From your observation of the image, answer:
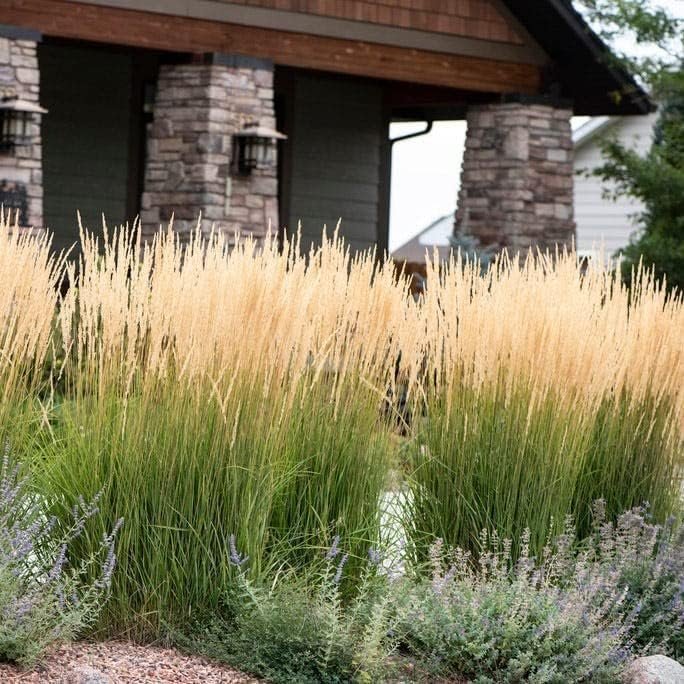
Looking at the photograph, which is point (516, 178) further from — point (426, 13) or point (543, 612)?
point (543, 612)

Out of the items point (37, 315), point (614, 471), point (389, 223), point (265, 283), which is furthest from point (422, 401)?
point (389, 223)

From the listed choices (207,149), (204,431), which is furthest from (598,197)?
(204,431)

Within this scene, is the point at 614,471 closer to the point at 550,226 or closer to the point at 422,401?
the point at 422,401

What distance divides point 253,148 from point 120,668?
933cm

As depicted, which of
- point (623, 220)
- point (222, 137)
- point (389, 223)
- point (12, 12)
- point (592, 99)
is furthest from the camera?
point (623, 220)

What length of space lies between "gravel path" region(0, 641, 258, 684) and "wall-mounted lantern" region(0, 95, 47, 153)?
26.1ft

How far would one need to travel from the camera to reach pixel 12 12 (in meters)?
12.0

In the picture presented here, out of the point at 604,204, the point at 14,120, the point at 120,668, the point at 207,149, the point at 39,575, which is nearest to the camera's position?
the point at 120,668

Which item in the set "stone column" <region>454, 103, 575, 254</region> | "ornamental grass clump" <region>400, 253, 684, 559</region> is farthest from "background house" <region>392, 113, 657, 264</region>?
"ornamental grass clump" <region>400, 253, 684, 559</region>

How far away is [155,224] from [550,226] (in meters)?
4.61

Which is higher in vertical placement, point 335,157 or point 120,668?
point 335,157

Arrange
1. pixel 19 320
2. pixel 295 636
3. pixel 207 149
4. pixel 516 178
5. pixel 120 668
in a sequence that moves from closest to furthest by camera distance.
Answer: pixel 120 668 < pixel 295 636 < pixel 19 320 < pixel 207 149 < pixel 516 178

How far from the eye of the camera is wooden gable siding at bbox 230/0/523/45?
1397 cm

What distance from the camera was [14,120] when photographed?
38.5 ft
